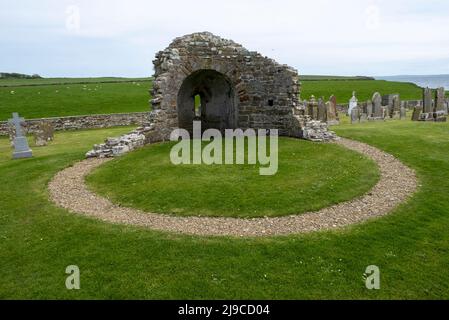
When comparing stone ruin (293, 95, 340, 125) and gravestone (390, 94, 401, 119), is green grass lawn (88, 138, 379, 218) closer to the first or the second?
stone ruin (293, 95, 340, 125)

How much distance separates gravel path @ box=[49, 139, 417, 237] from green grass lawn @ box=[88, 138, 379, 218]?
1.17ft

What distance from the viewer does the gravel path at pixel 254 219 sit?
1022cm

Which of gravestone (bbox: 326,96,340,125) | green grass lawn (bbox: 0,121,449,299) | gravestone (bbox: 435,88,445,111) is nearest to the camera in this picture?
green grass lawn (bbox: 0,121,449,299)

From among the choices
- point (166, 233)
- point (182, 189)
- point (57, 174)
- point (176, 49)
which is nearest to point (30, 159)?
point (57, 174)

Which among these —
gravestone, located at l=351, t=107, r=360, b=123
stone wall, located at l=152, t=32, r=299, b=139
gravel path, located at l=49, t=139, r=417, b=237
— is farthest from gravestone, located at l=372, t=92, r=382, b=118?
gravel path, located at l=49, t=139, r=417, b=237

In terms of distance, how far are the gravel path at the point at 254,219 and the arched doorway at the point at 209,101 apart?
9.31 meters

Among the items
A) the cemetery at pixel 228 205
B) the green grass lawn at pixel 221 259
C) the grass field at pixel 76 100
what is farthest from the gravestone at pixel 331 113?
the grass field at pixel 76 100

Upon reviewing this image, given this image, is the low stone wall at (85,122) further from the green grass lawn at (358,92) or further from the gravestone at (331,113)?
the green grass lawn at (358,92)

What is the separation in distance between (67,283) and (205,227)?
12.4 ft

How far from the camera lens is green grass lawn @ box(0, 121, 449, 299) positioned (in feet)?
25.0

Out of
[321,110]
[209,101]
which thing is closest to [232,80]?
[209,101]

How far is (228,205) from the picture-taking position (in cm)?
1168

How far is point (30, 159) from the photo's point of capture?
19344mm
